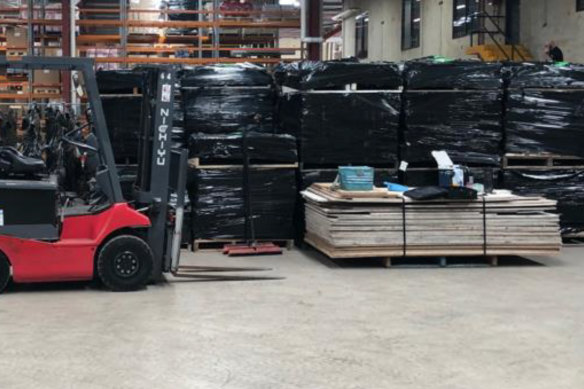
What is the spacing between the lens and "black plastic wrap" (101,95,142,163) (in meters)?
9.19

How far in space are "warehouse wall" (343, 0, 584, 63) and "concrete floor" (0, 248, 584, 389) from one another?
964 centimetres

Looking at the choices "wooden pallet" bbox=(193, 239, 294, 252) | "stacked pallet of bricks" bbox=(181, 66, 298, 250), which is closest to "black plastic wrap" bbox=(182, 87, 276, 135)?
"stacked pallet of bricks" bbox=(181, 66, 298, 250)

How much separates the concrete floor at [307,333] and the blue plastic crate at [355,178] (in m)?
0.98

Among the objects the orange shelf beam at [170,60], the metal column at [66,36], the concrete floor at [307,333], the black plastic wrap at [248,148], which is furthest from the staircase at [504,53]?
the concrete floor at [307,333]

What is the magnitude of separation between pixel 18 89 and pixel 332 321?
36.5ft

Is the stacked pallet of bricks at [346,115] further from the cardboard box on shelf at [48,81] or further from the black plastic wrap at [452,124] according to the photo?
the cardboard box on shelf at [48,81]

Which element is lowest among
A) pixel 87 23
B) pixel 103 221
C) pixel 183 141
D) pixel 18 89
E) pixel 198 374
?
pixel 198 374

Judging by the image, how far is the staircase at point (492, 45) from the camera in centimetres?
1736

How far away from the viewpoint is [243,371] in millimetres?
4492

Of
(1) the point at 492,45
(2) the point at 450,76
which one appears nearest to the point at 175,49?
(2) the point at 450,76

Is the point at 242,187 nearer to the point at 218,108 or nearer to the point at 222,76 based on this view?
the point at 218,108

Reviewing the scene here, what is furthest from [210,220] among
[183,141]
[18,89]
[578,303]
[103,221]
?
[18,89]

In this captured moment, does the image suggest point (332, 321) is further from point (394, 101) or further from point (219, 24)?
point (219, 24)

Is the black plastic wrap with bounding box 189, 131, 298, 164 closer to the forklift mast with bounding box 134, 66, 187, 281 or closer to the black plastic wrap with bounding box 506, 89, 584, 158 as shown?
the forklift mast with bounding box 134, 66, 187, 281
